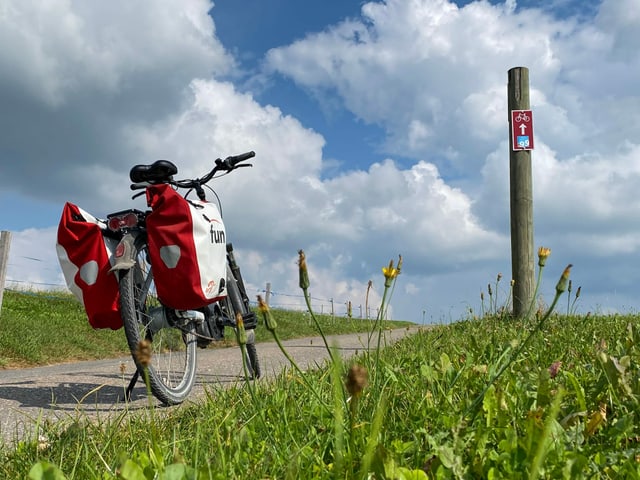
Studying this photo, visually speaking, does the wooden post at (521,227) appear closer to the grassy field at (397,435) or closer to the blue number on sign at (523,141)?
the blue number on sign at (523,141)

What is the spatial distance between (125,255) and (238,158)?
1794mm

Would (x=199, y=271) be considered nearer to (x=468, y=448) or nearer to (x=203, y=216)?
(x=203, y=216)

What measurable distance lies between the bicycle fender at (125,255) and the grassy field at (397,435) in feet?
4.19

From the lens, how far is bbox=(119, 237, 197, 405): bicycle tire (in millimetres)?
4031

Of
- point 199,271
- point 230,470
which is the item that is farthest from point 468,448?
point 199,271

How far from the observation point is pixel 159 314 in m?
4.42

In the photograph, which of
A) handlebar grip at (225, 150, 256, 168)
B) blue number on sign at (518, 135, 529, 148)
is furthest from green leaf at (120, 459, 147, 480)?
blue number on sign at (518, 135, 529, 148)

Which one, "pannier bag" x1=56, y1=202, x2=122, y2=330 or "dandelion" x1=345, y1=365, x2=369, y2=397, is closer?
"dandelion" x1=345, y1=365, x2=369, y2=397

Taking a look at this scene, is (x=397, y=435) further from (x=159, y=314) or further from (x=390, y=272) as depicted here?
(x=159, y=314)

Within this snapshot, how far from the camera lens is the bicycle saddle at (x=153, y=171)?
463cm

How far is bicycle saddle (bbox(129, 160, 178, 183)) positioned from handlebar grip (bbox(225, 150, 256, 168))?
0.88m

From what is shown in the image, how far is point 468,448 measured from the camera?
188 cm

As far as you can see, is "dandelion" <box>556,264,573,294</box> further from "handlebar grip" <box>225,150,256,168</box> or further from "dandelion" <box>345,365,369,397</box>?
"handlebar grip" <box>225,150,256,168</box>

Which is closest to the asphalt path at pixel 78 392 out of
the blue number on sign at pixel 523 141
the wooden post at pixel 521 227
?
the wooden post at pixel 521 227
